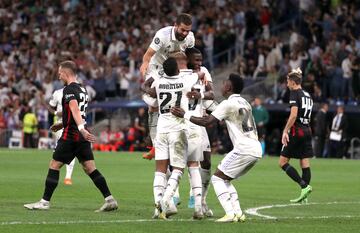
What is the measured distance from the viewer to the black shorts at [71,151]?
16266 millimetres

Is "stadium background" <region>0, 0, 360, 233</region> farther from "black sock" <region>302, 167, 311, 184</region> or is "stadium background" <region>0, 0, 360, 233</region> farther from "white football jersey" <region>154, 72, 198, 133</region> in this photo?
"white football jersey" <region>154, 72, 198, 133</region>

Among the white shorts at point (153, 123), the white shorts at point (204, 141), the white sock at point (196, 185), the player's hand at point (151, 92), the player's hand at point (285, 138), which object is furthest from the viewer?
the player's hand at point (285, 138)

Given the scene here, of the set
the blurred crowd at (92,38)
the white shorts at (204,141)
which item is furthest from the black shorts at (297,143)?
the blurred crowd at (92,38)

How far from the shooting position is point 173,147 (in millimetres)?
15023

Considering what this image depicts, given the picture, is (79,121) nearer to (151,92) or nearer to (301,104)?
(151,92)

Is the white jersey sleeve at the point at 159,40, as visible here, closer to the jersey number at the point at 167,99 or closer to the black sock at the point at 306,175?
the jersey number at the point at 167,99

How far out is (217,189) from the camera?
14.4 m

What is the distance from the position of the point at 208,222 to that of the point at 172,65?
2308 mm

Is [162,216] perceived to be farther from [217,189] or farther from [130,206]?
[130,206]

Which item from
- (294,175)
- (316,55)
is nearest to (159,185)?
(294,175)

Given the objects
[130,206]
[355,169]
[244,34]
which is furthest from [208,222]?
[244,34]

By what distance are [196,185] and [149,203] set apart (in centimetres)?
304

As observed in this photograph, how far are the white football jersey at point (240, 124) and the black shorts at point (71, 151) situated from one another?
9.07 feet

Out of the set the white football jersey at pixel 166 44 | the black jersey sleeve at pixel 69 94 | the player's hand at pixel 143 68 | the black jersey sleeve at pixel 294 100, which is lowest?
the black jersey sleeve at pixel 69 94
